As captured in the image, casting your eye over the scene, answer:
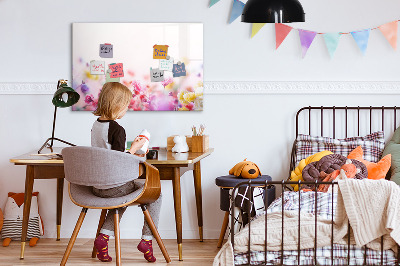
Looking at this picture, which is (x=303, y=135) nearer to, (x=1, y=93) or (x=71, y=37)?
(x=71, y=37)

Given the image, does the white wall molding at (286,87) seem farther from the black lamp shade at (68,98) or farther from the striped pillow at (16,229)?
the striped pillow at (16,229)

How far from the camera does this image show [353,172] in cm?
371

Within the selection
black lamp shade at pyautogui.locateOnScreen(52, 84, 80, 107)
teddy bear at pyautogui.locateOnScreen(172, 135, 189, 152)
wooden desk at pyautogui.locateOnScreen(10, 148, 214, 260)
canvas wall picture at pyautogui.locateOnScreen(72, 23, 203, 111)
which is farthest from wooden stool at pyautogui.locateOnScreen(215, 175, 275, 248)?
black lamp shade at pyautogui.locateOnScreen(52, 84, 80, 107)

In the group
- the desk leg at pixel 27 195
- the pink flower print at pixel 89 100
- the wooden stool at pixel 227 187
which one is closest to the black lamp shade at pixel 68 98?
the pink flower print at pixel 89 100

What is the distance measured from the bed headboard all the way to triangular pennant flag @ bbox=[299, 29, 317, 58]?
0.43m

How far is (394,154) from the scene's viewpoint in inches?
159

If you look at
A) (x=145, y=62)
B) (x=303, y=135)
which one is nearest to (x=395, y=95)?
(x=303, y=135)

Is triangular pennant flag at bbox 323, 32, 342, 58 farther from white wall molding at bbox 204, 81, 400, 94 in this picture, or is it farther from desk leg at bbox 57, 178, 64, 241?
desk leg at bbox 57, 178, 64, 241

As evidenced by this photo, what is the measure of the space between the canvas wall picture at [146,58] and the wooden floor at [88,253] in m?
0.99

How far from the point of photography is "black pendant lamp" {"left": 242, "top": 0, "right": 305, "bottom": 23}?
310 cm

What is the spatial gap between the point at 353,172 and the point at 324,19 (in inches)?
48.7

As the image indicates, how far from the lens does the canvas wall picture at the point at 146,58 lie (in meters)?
4.40

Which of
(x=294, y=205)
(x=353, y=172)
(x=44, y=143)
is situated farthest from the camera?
(x=44, y=143)

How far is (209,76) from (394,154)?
1383 mm
